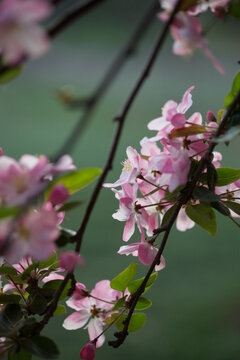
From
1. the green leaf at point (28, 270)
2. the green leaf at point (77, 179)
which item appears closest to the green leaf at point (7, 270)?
the green leaf at point (28, 270)

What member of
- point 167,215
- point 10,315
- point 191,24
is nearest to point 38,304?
point 10,315

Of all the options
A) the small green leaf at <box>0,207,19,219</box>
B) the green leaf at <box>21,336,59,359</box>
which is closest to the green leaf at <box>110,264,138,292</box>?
the green leaf at <box>21,336,59,359</box>

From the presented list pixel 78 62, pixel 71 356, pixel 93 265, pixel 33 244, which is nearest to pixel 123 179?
pixel 33 244

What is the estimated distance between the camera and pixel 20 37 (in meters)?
0.22

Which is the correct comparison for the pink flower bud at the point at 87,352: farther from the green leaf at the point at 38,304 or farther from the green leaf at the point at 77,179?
the green leaf at the point at 77,179

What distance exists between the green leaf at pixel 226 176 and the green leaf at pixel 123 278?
11 centimetres

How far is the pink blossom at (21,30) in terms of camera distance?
21 cm

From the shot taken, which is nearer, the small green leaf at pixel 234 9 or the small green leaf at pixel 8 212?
the small green leaf at pixel 8 212

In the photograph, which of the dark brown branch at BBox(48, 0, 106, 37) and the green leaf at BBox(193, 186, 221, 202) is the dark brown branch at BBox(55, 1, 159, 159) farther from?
the green leaf at BBox(193, 186, 221, 202)

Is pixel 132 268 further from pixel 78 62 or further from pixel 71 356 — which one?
pixel 78 62

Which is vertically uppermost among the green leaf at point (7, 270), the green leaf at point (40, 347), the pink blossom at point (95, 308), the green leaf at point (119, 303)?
the green leaf at point (40, 347)

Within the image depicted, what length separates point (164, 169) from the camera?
374mm

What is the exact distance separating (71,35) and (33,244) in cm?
768

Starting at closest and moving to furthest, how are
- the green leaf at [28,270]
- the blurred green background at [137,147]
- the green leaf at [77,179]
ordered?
1. the green leaf at [77,179]
2. the green leaf at [28,270]
3. the blurred green background at [137,147]
